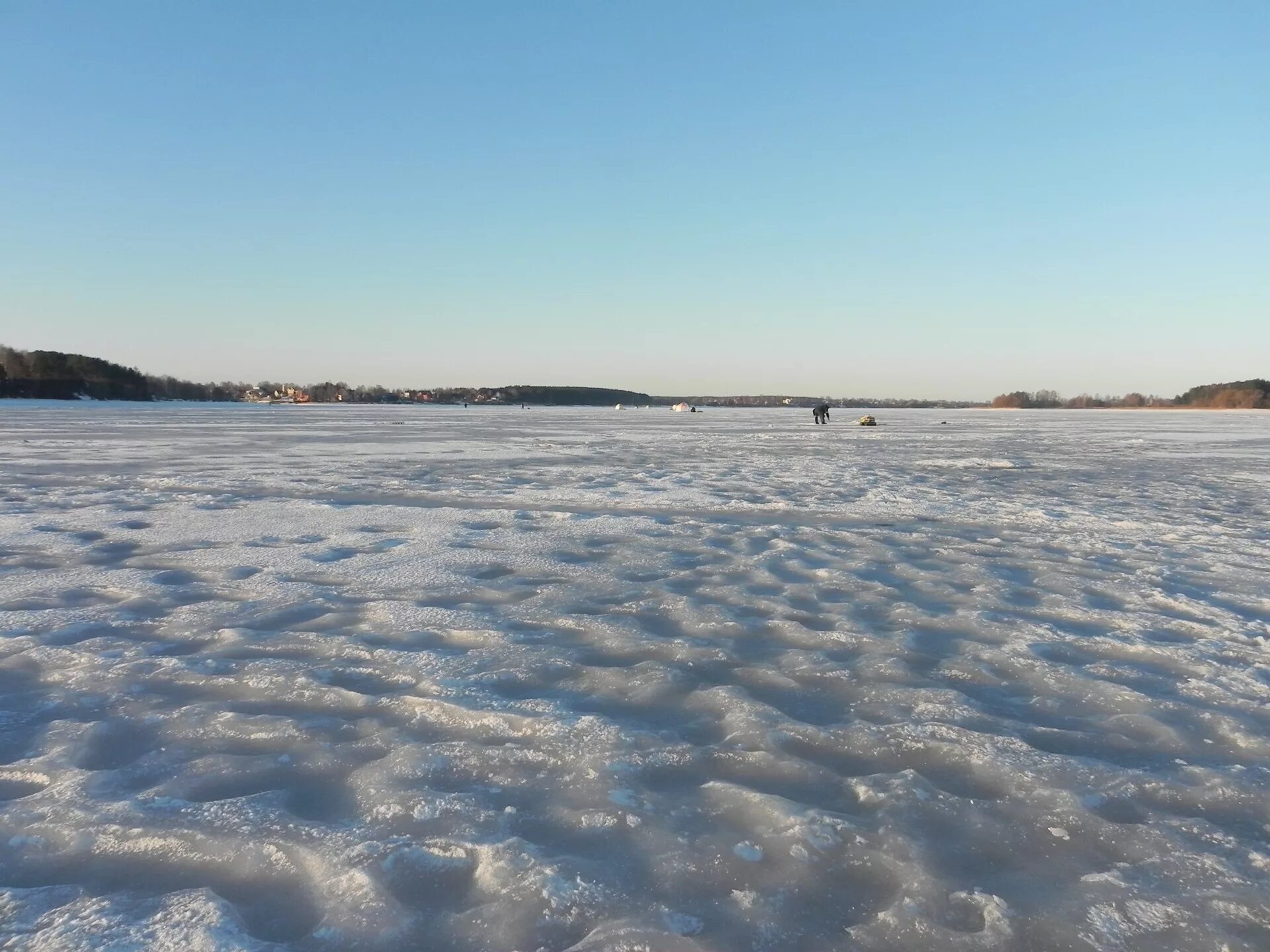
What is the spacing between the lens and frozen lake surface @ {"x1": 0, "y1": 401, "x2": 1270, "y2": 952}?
201 centimetres

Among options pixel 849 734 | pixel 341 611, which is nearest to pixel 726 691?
pixel 849 734

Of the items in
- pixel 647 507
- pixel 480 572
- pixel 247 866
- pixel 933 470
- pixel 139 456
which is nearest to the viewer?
pixel 247 866

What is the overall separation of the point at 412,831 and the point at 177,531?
586cm

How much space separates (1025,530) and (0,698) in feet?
25.0

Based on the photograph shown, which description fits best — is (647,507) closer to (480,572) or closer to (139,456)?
(480,572)

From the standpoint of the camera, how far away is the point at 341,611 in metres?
4.60

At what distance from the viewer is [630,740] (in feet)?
9.68

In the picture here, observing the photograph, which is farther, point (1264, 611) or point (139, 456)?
point (139, 456)

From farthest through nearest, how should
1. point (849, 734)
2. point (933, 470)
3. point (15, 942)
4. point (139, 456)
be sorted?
point (139, 456) < point (933, 470) < point (849, 734) < point (15, 942)

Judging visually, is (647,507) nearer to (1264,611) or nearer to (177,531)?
(177,531)

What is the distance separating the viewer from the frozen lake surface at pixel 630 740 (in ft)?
6.59

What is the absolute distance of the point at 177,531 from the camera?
7055mm

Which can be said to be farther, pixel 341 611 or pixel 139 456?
pixel 139 456

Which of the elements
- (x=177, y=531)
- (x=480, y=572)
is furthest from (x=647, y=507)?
(x=177, y=531)
